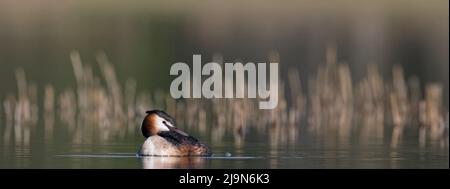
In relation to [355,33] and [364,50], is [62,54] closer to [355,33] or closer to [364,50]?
[364,50]

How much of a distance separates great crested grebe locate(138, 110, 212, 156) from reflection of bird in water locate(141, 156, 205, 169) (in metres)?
0.12

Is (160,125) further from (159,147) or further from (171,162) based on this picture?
(171,162)

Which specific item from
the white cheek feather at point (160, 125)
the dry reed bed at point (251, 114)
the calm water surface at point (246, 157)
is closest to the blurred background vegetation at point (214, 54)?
the dry reed bed at point (251, 114)

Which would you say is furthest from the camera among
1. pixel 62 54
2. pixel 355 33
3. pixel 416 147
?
→ pixel 355 33

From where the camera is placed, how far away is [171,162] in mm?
16922

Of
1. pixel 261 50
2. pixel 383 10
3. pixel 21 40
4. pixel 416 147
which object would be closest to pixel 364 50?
pixel 261 50

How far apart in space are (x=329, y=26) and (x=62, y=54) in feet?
36.6

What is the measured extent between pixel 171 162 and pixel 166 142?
2.26 feet

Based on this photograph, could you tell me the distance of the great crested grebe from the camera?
17594 mm

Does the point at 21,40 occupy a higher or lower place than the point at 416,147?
higher

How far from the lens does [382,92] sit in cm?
2461

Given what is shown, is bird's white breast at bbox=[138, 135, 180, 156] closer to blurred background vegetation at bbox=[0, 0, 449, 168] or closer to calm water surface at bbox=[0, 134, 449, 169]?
calm water surface at bbox=[0, 134, 449, 169]

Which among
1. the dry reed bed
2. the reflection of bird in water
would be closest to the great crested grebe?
the reflection of bird in water

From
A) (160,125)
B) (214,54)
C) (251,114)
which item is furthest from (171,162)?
(214,54)
